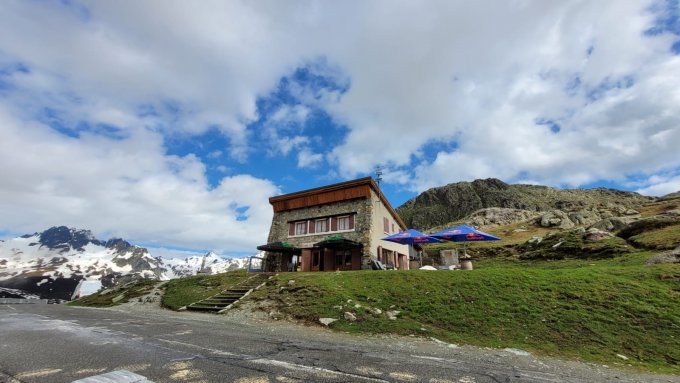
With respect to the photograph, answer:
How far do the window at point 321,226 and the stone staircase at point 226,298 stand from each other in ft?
30.3

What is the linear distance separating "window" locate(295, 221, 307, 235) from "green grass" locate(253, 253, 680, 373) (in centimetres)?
1361

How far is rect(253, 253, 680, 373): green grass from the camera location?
922 cm

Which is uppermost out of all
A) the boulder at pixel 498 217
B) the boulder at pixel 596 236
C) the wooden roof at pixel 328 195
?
the boulder at pixel 498 217

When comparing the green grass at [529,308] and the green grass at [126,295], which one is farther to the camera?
the green grass at [126,295]

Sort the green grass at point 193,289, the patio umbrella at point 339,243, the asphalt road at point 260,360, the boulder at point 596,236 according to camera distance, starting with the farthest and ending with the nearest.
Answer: the boulder at point 596,236
the patio umbrella at point 339,243
the green grass at point 193,289
the asphalt road at point 260,360

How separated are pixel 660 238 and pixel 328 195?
A: 88.5 feet

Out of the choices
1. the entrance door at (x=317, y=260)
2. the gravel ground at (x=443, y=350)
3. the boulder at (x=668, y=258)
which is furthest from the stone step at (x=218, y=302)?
the boulder at (x=668, y=258)

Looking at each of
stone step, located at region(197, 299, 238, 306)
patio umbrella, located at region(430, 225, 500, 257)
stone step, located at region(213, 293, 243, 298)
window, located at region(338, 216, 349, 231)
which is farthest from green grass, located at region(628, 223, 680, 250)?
stone step, located at region(197, 299, 238, 306)

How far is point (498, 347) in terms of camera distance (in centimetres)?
946

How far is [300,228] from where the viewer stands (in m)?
31.4

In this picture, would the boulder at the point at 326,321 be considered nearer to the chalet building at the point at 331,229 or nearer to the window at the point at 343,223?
the chalet building at the point at 331,229

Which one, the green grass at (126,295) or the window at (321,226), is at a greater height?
the window at (321,226)

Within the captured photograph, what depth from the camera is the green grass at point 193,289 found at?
64.7 ft

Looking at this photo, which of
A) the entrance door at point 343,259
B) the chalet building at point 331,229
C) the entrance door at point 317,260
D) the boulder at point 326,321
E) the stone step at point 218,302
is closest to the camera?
the boulder at point 326,321
